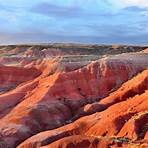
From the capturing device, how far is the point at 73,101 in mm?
96250

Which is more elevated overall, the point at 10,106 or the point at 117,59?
the point at 117,59

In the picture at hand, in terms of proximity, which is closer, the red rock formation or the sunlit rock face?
the red rock formation

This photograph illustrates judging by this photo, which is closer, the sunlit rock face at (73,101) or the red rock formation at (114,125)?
the red rock formation at (114,125)

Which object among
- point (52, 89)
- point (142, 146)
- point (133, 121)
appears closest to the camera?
point (142, 146)

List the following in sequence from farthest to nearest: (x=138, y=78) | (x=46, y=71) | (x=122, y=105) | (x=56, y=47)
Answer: (x=56, y=47) → (x=46, y=71) → (x=138, y=78) → (x=122, y=105)

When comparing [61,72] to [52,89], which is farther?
[61,72]

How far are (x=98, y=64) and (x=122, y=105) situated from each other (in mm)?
25980

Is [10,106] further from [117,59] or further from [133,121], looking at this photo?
[133,121]

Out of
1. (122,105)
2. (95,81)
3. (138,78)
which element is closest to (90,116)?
(122,105)

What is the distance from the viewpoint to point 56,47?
187625 millimetres

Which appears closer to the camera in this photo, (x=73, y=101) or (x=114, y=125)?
(x=114, y=125)

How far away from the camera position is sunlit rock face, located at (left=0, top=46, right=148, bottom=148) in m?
71.4

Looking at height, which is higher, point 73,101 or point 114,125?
point 114,125

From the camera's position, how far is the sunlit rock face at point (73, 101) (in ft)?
234
